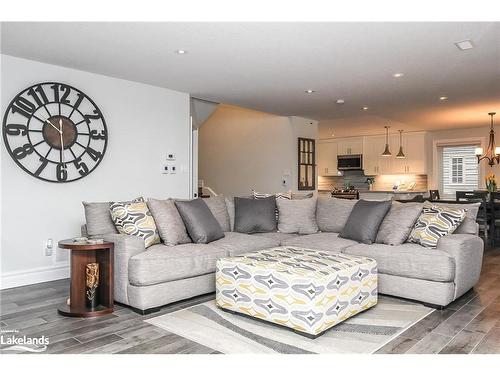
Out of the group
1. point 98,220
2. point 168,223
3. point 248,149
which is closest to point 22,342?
point 98,220

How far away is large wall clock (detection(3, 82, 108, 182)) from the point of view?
4.15 meters

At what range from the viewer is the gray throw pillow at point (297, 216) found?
4.83 m

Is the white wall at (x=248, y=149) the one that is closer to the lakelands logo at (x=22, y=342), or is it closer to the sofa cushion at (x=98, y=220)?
the sofa cushion at (x=98, y=220)

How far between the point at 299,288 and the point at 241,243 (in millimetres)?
1420

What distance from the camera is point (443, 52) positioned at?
153 inches

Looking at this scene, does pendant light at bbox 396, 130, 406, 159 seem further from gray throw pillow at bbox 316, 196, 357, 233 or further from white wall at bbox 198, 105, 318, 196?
gray throw pillow at bbox 316, 196, 357, 233

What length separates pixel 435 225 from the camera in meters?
3.69

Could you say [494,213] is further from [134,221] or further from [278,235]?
[134,221]

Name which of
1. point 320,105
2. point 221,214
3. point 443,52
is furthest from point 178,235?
point 320,105

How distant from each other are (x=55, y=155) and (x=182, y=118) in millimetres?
1897

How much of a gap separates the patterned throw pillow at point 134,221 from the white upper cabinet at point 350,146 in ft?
28.2
